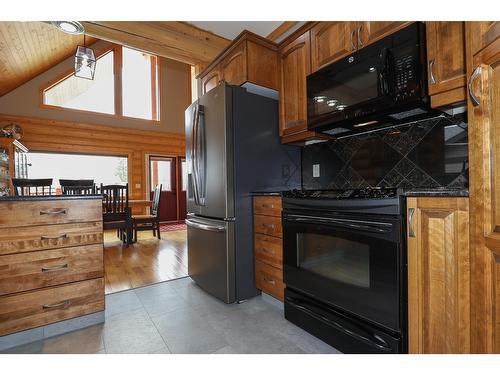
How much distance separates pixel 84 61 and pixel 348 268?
3.46m

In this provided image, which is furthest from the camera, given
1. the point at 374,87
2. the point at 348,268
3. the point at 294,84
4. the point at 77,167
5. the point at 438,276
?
the point at 77,167

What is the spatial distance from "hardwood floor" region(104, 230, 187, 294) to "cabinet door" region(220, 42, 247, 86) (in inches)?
83.4

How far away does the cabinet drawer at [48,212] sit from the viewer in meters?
1.50

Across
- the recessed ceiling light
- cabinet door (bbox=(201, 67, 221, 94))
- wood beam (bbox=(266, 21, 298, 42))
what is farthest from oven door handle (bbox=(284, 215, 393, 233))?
the recessed ceiling light

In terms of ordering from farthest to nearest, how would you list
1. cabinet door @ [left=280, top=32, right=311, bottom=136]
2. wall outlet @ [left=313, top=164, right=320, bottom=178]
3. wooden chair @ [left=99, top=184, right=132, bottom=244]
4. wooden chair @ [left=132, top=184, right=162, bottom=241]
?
wooden chair @ [left=132, top=184, right=162, bottom=241] < wooden chair @ [left=99, top=184, right=132, bottom=244] < wall outlet @ [left=313, top=164, right=320, bottom=178] < cabinet door @ [left=280, top=32, right=311, bottom=136]

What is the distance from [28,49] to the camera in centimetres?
464

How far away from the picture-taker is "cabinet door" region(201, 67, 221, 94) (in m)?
2.56

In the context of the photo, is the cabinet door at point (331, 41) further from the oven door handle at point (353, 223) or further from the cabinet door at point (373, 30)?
the oven door handle at point (353, 223)

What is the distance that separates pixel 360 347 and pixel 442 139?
129 centimetres

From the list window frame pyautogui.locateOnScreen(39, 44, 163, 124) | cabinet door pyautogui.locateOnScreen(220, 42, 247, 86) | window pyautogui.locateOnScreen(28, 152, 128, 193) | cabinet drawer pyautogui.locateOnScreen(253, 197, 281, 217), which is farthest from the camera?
window frame pyautogui.locateOnScreen(39, 44, 163, 124)

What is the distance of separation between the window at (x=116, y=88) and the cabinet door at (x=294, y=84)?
18.0 feet

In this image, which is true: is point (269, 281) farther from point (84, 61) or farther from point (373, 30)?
point (84, 61)

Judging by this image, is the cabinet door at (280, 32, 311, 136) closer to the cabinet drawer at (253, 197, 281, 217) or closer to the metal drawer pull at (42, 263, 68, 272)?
the cabinet drawer at (253, 197, 281, 217)

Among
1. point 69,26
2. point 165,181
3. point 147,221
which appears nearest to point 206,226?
point 69,26
